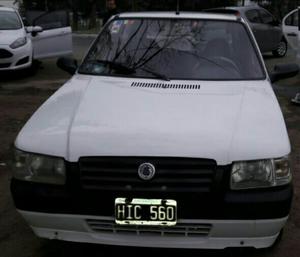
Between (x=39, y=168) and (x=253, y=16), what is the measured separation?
580 inches

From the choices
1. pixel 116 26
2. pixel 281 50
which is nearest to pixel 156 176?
pixel 116 26

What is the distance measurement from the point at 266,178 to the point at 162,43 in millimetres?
2037

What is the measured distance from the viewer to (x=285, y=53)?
59.9 feet

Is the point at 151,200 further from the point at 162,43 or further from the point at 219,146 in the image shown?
the point at 162,43

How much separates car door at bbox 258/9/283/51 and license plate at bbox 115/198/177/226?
48.0 feet

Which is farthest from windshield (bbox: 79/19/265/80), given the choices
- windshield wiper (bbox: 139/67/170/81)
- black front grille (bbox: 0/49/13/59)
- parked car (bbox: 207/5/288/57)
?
parked car (bbox: 207/5/288/57)

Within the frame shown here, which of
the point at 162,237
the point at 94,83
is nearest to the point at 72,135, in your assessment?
the point at 162,237

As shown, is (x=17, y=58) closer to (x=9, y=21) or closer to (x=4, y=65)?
(x=4, y=65)

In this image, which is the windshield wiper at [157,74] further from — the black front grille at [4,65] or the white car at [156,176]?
the black front grille at [4,65]

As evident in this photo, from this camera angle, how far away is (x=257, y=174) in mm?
3359

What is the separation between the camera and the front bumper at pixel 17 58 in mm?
11992

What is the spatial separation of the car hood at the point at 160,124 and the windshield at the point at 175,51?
15.0 inches

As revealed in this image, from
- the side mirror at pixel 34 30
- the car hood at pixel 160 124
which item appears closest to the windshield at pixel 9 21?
the side mirror at pixel 34 30

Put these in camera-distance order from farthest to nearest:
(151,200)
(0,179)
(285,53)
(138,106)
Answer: (285,53), (0,179), (138,106), (151,200)
